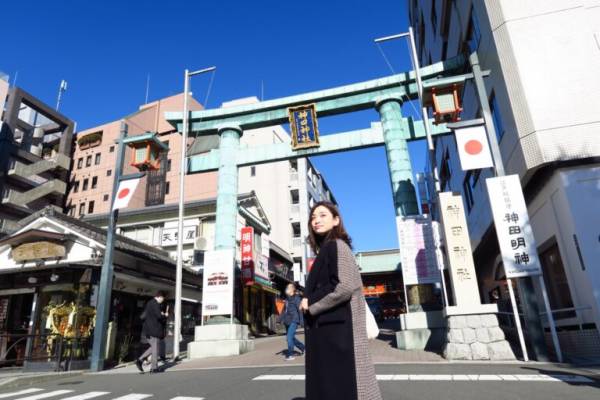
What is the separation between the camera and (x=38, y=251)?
1332 cm

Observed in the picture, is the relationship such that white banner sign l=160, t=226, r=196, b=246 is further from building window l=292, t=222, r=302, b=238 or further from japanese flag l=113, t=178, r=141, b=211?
building window l=292, t=222, r=302, b=238

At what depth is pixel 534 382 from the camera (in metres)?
5.38

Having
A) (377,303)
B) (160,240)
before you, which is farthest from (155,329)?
(377,303)

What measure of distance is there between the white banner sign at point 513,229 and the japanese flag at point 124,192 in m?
10.0

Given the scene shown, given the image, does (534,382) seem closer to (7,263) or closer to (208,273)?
(208,273)

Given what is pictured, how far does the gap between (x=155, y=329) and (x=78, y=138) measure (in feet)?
149

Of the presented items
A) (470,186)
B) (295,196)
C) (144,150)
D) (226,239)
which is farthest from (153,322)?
(295,196)

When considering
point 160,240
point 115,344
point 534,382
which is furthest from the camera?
point 160,240

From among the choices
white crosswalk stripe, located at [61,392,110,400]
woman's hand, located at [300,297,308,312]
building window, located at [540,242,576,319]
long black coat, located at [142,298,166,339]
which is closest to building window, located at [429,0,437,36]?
building window, located at [540,242,576,319]

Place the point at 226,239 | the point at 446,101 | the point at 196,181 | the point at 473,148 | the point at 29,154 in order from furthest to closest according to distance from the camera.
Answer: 1. the point at 29,154
2. the point at 196,181
3. the point at 226,239
4. the point at 446,101
5. the point at 473,148

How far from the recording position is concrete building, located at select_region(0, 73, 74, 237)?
36.2 m

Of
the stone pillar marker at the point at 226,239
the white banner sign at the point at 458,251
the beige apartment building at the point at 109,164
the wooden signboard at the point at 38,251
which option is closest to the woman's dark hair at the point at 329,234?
the white banner sign at the point at 458,251

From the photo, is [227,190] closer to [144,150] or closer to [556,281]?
[144,150]

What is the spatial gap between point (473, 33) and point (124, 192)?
13464mm
